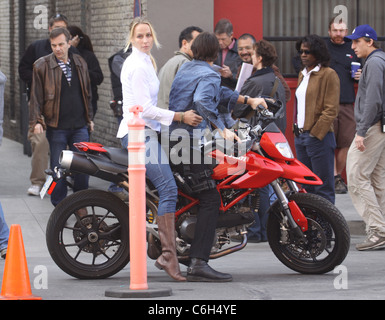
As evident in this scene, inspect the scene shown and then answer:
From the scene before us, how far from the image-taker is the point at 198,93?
25.1 feet

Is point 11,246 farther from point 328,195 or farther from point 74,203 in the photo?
point 328,195

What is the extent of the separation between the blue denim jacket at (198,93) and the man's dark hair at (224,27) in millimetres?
3928

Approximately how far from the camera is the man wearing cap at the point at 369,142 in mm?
9414

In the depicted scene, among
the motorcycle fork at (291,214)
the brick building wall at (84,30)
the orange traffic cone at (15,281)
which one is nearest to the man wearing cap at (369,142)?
the motorcycle fork at (291,214)

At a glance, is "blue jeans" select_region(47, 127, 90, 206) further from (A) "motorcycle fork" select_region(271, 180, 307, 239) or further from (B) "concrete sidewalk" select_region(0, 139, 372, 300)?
(A) "motorcycle fork" select_region(271, 180, 307, 239)

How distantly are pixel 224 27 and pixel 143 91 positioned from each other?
13.9 feet

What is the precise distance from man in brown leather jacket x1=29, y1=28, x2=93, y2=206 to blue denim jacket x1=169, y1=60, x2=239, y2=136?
114 inches

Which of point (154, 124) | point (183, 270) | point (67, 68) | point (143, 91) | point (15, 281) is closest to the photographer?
point (15, 281)

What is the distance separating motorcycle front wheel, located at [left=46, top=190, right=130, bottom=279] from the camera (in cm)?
758

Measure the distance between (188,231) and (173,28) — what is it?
5149mm

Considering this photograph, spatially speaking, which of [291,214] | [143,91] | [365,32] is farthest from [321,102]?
[143,91]

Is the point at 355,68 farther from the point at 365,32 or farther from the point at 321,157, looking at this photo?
the point at 365,32

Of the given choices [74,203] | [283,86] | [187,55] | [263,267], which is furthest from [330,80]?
[74,203]
